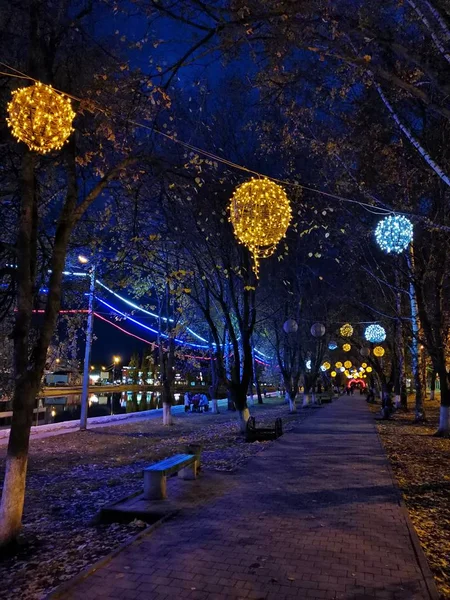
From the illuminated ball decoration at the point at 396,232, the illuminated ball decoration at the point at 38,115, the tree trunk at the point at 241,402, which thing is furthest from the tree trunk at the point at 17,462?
the tree trunk at the point at 241,402

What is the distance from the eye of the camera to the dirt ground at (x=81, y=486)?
5242mm

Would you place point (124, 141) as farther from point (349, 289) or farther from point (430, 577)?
point (349, 289)

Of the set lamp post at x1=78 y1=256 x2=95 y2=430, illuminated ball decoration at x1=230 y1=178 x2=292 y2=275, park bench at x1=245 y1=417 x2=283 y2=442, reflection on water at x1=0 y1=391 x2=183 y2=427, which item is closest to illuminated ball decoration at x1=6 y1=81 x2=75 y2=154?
illuminated ball decoration at x1=230 y1=178 x2=292 y2=275

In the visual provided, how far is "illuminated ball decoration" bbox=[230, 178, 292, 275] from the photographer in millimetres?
7977

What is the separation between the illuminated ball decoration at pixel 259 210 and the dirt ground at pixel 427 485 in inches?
196

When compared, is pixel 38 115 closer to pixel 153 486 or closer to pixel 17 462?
pixel 17 462

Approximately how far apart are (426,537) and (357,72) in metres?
7.68

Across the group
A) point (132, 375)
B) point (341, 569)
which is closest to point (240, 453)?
point (341, 569)

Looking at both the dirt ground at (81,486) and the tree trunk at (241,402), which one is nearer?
the dirt ground at (81,486)

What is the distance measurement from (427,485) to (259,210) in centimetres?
624

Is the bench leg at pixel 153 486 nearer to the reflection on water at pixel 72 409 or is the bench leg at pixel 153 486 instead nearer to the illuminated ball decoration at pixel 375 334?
the illuminated ball decoration at pixel 375 334

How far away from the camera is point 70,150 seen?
7.36 m

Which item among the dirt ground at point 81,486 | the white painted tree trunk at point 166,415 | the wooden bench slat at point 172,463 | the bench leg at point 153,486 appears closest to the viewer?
the dirt ground at point 81,486

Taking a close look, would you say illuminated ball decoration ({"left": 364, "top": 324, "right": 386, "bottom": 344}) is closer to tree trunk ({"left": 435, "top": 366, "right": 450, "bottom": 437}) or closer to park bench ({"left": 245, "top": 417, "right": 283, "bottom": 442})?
tree trunk ({"left": 435, "top": 366, "right": 450, "bottom": 437})
